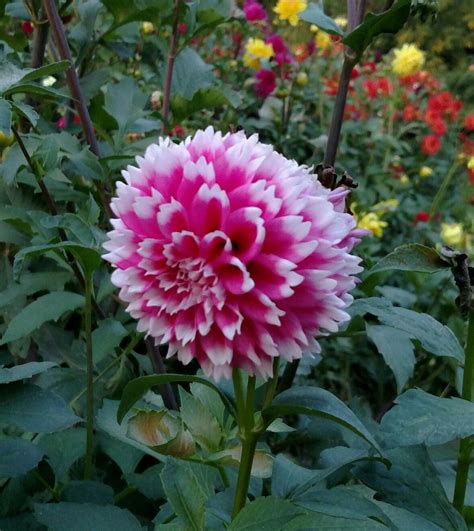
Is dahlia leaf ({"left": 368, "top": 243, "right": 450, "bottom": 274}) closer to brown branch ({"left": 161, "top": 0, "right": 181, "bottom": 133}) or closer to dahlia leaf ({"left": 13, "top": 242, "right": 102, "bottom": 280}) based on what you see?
dahlia leaf ({"left": 13, "top": 242, "right": 102, "bottom": 280})

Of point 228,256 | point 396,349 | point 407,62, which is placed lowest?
point 407,62

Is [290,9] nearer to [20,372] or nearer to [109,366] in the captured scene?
[109,366]

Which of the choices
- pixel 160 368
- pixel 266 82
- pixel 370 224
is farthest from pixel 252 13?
pixel 160 368

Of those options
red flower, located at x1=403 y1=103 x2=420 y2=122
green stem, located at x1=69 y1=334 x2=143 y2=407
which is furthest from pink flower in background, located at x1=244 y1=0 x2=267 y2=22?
green stem, located at x1=69 y1=334 x2=143 y2=407

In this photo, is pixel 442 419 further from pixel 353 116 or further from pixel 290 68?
pixel 353 116

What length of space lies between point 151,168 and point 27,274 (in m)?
0.46

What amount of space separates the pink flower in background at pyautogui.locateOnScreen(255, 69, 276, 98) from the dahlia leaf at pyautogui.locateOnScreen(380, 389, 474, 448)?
1667 mm

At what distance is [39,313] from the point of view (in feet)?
2.62

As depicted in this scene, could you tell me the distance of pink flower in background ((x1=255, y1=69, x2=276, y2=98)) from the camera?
6.95ft

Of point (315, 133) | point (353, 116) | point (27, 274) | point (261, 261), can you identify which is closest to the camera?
point (261, 261)

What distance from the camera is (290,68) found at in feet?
6.99

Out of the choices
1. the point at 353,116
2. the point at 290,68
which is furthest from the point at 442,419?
the point at 353,116

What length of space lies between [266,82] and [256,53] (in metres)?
0.11

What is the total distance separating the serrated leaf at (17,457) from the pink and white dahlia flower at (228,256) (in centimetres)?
22
